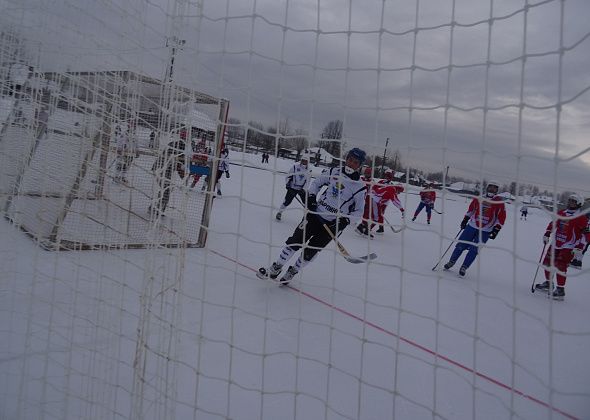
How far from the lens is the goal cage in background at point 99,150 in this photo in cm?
225

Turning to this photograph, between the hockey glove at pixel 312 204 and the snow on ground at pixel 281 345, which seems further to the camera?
the hockey glove at pixel 312 204

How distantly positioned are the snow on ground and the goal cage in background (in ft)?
1.02

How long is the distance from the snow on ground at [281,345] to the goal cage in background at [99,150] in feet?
1.02

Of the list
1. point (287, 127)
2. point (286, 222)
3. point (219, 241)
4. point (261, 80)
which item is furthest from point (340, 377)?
point (286, 222)

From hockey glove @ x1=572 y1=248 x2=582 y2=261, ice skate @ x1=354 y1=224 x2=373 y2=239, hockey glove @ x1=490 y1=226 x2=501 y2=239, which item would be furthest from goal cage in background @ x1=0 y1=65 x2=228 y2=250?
hockey glove @ x1=572 y1=248 x2=582 y2=261

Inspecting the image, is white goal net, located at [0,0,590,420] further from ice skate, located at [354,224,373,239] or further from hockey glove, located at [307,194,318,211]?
ice skate, located at [354,224,373,239]

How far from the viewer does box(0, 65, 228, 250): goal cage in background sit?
2252 mm

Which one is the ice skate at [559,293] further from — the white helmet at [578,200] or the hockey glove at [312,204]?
the hockey glove at [312,204]

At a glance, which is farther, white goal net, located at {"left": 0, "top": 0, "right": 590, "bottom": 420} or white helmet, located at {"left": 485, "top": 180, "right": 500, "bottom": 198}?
white helmet, located at {"left": 485, "top": 180, "right": 500, "bottom": 198}

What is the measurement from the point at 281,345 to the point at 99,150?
94.1 inches

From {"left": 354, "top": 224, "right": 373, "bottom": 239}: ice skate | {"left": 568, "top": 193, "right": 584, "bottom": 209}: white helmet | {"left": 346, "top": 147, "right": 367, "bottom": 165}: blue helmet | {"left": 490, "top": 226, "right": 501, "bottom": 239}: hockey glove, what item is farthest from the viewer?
{"left": 354, "top": 224, "right": 373, "bottom": 239}: ice skate

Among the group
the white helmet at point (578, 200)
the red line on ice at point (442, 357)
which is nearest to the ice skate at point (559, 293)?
the white helmet at point (578, 200)

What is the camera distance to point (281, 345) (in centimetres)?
288

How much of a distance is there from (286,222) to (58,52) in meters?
6.13
